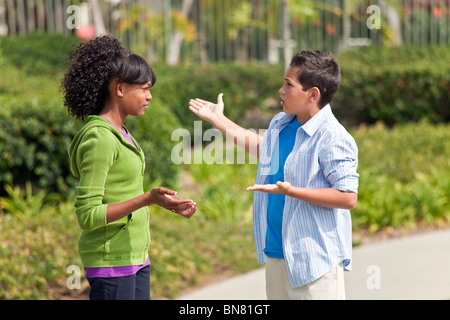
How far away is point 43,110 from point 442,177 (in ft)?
13.8

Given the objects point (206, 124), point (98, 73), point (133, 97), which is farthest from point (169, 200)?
point (206, 124)

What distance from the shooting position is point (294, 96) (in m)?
2.73

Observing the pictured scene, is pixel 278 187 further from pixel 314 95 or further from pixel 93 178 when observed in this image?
pixel 93 178

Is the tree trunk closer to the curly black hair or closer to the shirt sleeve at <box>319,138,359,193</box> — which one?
the curly black hair

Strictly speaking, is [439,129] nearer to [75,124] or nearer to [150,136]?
[150,136]

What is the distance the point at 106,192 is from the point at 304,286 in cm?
84

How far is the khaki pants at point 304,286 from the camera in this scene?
2.67 meters

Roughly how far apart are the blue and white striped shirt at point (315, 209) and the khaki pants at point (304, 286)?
3cm

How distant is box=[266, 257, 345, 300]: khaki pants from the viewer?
2.67m

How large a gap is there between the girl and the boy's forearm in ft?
1.41

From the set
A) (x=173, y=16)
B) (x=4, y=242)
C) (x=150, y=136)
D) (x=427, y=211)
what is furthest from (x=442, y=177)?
(x=173, y=16)

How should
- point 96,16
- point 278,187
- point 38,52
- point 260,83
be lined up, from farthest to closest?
point 96,16
point 260,83
point 38,52
point 278,187

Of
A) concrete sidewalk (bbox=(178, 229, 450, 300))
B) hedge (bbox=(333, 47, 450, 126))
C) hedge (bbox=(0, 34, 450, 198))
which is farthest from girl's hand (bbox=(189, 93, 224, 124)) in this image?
hedge (bbox=(333, 47, 450, 126))

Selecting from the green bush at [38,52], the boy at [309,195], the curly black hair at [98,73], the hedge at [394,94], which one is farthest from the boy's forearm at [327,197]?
the hedge at [394,94]
